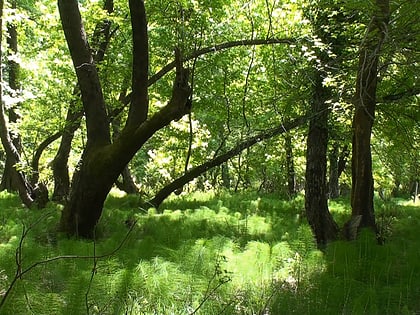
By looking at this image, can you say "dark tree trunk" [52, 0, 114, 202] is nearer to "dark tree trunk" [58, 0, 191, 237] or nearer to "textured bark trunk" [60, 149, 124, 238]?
"dark tree trunk" [58, 0, 191, 237]

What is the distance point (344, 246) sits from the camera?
555cm

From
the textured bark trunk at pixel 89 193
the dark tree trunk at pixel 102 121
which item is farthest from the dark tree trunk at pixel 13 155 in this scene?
the dark tree trunk at pixel 102 121

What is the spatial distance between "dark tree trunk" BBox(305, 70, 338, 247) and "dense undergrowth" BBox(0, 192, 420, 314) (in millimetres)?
625

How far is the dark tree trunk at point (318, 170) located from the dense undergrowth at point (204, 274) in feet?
2.05

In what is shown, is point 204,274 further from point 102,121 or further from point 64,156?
point 64,156

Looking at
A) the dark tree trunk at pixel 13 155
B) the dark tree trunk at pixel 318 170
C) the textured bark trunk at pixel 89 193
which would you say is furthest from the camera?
the dark tree trunk at pixel 13 155

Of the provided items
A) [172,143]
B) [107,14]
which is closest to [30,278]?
[107,14]

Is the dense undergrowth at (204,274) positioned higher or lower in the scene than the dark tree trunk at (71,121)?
lower

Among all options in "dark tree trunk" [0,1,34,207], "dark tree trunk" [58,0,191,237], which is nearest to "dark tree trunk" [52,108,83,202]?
"dark tree trunk" [0,1,34,207]

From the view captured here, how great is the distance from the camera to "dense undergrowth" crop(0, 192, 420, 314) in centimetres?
354

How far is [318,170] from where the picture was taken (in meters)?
7.19

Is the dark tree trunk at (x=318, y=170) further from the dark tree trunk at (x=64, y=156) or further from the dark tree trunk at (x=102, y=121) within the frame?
the dark tree trunk at (x=64, y=156)

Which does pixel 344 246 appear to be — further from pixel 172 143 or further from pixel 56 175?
pixel 172 143

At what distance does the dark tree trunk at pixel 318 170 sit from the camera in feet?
23.1
